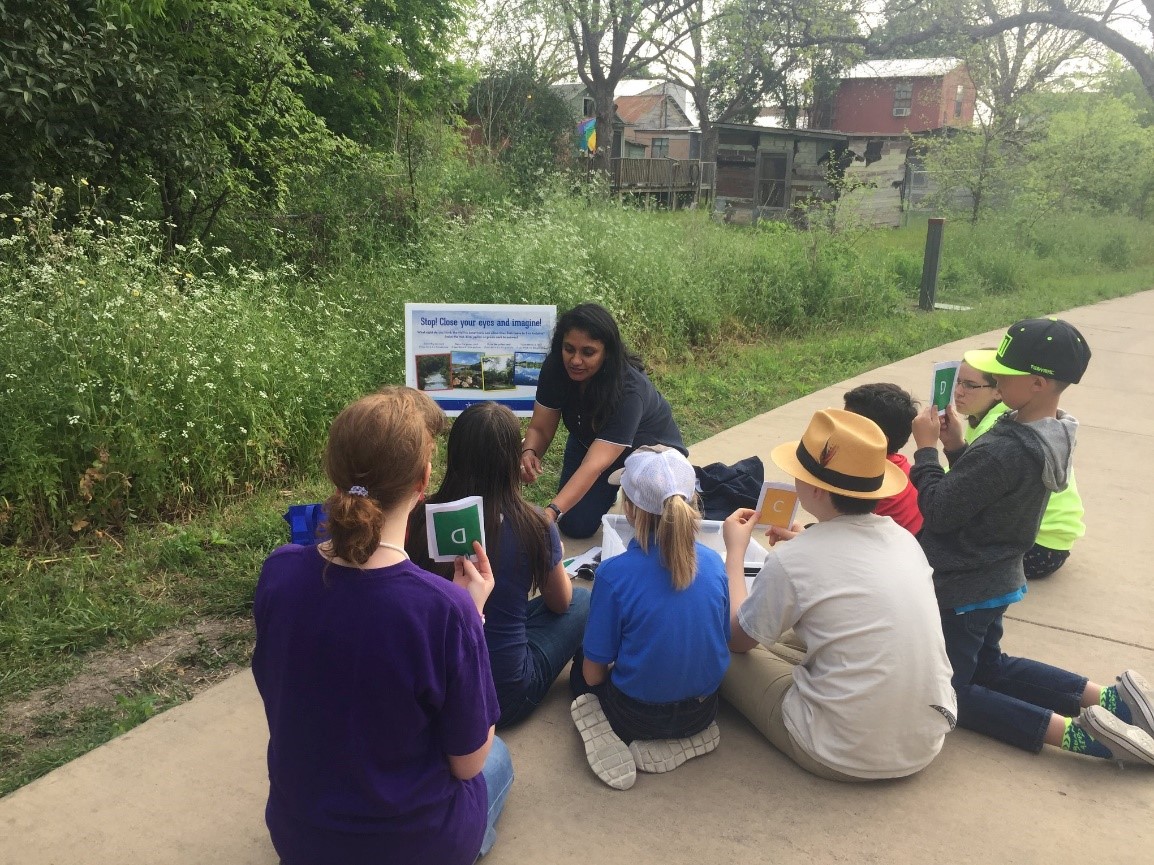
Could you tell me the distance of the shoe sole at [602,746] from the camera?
271 cm

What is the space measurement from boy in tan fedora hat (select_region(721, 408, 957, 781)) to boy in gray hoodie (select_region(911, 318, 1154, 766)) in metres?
0.41

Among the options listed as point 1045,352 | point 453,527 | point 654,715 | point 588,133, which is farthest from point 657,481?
point 588,133

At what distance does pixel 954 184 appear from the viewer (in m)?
18.1

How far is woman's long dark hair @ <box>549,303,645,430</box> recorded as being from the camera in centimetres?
412

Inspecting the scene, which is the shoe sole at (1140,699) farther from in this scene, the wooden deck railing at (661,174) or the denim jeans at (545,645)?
the wooden deck railing at (661,174)

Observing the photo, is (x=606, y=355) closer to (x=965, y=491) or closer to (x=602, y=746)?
(x=965, y=491)

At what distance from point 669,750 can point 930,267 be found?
10752 millimetres

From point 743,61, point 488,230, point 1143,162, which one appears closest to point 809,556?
point 488,230

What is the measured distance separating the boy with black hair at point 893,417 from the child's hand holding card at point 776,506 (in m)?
0.51

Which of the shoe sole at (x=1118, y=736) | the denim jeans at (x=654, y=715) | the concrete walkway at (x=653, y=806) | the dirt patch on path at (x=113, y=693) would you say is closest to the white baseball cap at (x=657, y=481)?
the denim jeans at (x=654, y=715)

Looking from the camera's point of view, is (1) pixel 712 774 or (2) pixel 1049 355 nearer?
(1) pixel 712 774

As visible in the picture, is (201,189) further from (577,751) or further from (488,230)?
(577,751)

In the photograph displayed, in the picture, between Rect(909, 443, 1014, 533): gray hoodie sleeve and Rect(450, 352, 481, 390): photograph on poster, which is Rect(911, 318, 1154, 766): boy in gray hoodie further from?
Rect(450, 352, 481, 390): photograph on poster

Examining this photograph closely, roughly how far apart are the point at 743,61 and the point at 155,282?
3358cm
